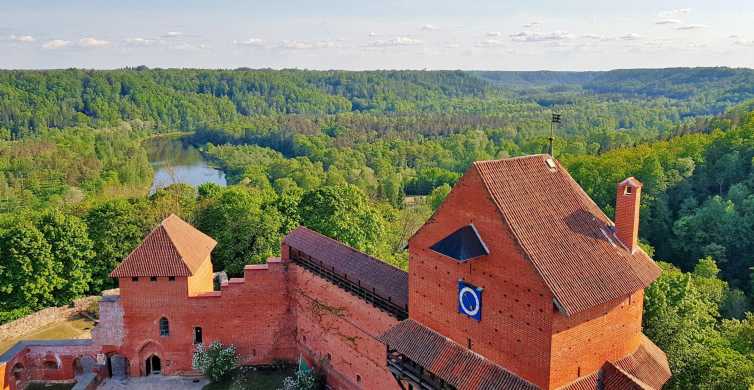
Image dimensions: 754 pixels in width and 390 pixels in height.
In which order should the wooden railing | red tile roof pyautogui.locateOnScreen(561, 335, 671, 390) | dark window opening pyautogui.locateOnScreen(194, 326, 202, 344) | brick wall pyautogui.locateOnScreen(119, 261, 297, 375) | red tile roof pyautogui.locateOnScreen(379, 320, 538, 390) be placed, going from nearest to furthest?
1. red tile roof pyautogui.locateOnScreen(561, 335, 671, 390)
2. red tile roof pyautogui.locateOnScreen(379, 320, 538, 390)
3. the wooden railing
4. brick wall pyautogui.locateOnScreen(119, 261, 297, 375)
5. dark window opening pyautogui.locateOnScreen(194, 326, 202, 344)

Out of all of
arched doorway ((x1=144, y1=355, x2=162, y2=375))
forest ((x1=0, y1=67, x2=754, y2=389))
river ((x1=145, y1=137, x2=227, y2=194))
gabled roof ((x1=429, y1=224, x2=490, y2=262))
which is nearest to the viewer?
gabled roof ((x1=429, y1=224, x2=490, y2=262))

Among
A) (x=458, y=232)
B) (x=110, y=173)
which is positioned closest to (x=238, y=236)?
(x=458, y=232)

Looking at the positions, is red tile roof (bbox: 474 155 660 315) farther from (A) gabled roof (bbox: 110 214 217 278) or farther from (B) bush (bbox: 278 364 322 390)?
(A) gabled roof (bbox: 110 214 217 278)

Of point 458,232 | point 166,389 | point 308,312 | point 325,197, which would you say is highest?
point 458,232

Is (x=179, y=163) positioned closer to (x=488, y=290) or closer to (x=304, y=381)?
(x=304, y=381)

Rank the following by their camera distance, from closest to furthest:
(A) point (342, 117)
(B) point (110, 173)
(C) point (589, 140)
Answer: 1. (B) point (110, 173)
2. (C) point (589, 140)
3. (A) point (342, 117)

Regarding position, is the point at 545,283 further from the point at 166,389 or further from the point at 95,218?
the point at 95,218

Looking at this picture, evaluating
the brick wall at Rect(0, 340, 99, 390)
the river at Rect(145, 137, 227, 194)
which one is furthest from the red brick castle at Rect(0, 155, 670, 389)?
the river at Rect(145, 137, 227, 194)
